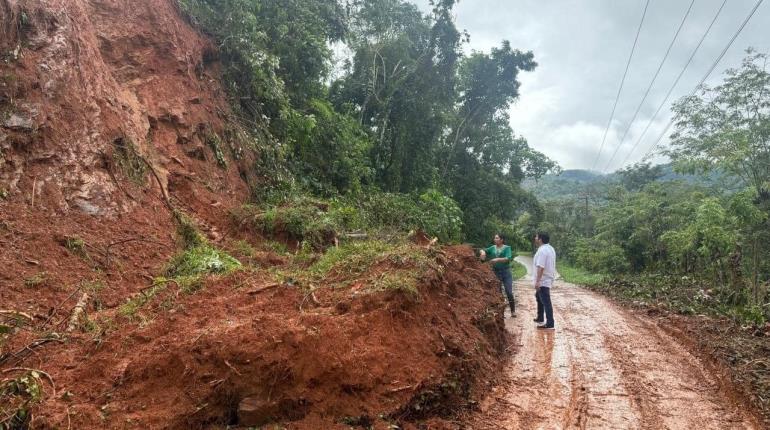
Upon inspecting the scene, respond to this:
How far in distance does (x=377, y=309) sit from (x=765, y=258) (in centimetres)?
1574

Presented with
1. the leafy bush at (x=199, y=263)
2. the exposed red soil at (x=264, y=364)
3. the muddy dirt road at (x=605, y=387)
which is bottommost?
the muddy dirt road at (x=605, y=387)

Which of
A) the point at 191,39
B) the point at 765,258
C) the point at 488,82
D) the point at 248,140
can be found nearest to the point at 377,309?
the point at 248,140

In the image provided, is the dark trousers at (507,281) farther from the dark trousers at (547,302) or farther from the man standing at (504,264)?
the dark trousers at (547,302)

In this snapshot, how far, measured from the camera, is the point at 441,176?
26438 mm

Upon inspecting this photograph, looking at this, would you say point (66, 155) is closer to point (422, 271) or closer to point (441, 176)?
point (422, 271)

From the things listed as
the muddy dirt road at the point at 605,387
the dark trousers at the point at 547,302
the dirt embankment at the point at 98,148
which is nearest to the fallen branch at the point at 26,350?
the dirt embankment at the point at 98,148

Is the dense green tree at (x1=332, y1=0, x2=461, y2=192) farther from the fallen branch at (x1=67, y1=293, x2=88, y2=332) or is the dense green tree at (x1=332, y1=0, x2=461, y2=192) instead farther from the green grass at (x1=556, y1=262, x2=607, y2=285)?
the fallen branch at (x1=67, y1=293, x2=88, y2=332)

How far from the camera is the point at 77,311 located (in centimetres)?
464

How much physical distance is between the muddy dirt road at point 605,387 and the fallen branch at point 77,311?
3.86 meters

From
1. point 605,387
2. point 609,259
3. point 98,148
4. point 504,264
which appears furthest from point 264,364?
point 609,259

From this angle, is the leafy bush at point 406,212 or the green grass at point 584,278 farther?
the green grass at point 584,278

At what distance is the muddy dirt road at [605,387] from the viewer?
4.72 meters

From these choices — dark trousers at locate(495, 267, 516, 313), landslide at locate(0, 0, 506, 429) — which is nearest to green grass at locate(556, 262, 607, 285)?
dark trousers at locate(495, 267, 516, 313)

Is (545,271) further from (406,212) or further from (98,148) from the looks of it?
(406,212)
